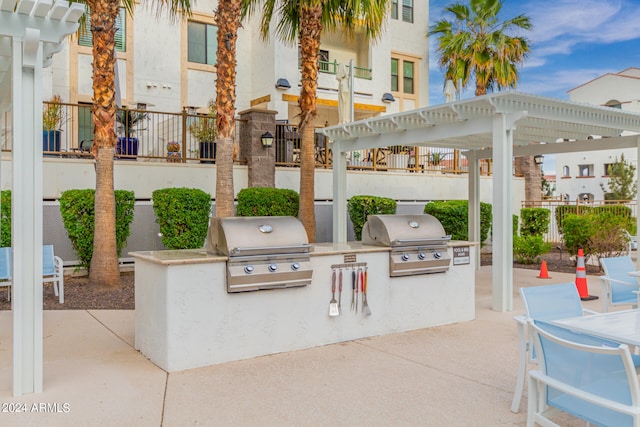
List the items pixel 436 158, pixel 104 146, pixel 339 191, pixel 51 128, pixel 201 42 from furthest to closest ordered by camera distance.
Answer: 1. pixel 201 42
2. pixel 436 158
3. pixel 339 191
4. pixel 51 128
5. pixel 104 146

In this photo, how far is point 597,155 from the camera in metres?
37.8

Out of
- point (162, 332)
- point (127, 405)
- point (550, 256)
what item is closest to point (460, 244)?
point (162, 332)

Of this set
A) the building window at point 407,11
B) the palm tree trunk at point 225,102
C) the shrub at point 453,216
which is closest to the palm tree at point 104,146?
the palm tree trunk at point 225,102

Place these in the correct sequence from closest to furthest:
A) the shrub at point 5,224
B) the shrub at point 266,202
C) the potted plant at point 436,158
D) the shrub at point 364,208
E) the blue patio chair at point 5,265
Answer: the blue patio chair at point 5,265 → the shrub at point 5,224 → the shrub at point 266,202 → the shrub at point 364,208 → the potted plant at point 436,158

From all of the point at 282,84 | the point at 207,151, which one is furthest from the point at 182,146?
the point at 282,84

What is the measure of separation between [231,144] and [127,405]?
23.3 ft

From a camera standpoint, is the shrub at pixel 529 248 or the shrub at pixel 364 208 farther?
the shrub at pixel 364 208

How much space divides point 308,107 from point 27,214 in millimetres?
8331

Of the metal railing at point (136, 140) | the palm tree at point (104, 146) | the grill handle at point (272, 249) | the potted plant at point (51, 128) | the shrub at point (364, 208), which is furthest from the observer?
the shrub at point (364, 208)

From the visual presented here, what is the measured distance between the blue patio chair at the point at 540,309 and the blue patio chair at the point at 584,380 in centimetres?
76

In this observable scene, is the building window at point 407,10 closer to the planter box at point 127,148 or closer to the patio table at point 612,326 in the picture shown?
the planter box at point 127,148

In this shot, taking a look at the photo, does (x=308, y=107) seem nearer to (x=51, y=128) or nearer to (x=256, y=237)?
(x=51, y=128)

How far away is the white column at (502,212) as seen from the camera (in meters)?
8.43

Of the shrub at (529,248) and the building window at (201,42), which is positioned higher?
the building window at (201,42)
